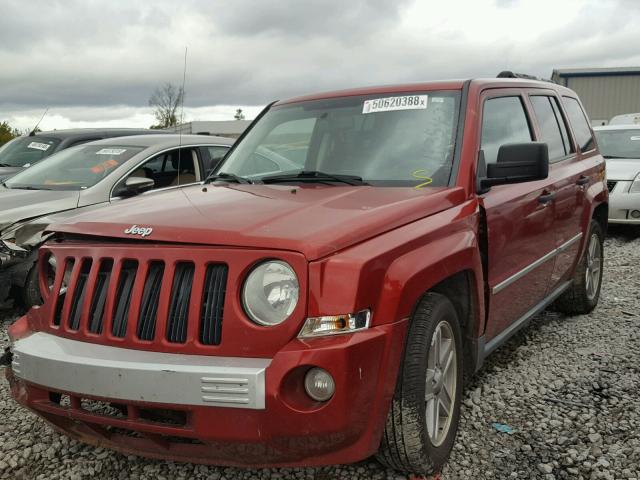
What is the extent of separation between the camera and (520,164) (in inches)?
126

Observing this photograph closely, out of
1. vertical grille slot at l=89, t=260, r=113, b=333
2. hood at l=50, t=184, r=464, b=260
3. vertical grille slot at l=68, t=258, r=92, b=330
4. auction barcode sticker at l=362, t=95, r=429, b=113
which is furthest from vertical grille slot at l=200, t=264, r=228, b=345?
auction barcode sticker at l=362, t=95, r=429, b=113

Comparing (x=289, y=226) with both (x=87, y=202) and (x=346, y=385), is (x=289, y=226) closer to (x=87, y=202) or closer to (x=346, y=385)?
(x=346, y=385)

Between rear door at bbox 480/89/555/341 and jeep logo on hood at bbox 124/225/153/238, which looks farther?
rear door at bbox 480/89/555/341

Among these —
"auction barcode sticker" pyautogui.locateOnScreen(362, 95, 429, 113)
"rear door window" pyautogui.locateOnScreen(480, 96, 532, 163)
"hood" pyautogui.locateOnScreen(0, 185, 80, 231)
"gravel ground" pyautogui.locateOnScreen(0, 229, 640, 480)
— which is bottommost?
"gravel ground" pyautogui.locateOnScreen(0, 229, 640, 480)

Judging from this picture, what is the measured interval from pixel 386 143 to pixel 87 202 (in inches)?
130

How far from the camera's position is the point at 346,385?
2.22 m

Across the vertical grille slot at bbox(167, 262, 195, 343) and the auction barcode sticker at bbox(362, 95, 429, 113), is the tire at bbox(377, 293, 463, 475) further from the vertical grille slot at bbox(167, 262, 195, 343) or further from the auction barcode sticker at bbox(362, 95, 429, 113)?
the auction barcode sticker at bbox(362, 95, 429, 113)

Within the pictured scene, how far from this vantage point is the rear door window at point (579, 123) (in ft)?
16.4

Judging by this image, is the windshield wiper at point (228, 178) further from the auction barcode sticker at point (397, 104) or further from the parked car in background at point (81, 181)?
the parked car in background at point (81, 181)

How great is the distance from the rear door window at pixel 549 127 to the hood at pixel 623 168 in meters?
4.99

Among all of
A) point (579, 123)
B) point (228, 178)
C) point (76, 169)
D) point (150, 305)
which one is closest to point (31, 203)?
point (76, 169)

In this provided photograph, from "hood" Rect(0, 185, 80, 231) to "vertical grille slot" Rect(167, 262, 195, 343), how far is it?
3479mm

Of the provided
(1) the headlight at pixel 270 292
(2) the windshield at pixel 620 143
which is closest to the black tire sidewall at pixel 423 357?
(1) the headlight at pixel 270 292

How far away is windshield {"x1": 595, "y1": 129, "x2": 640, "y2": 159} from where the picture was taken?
9977 mm
